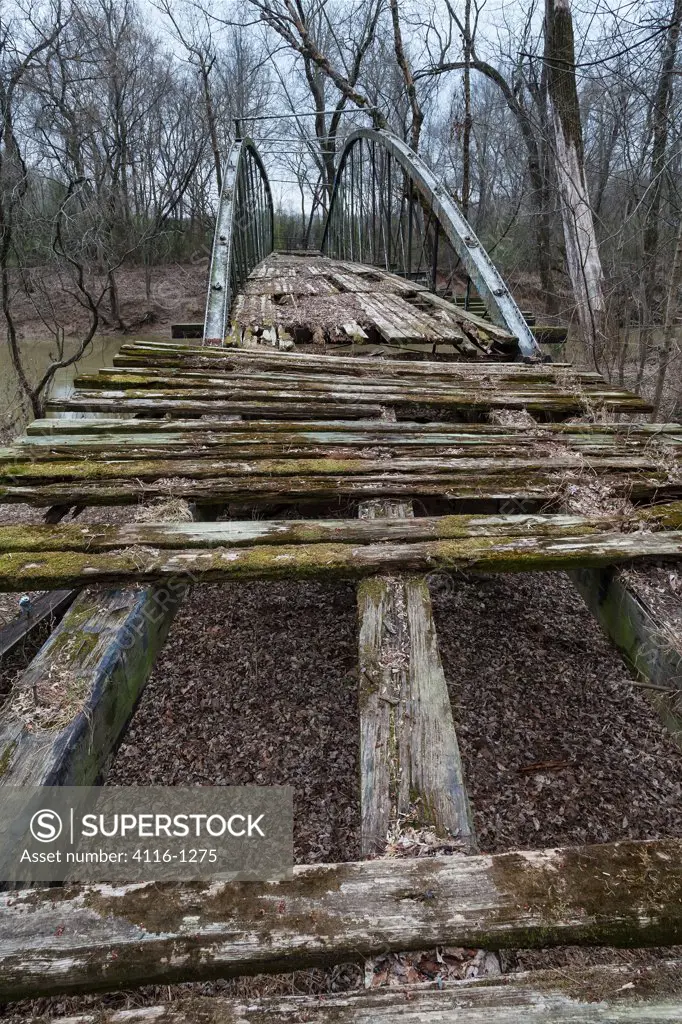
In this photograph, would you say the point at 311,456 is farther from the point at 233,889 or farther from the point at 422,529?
the point at 233,889

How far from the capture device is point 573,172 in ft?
23.0

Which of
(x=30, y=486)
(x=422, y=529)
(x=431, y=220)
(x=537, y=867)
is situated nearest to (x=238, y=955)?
(x=537, y=867)

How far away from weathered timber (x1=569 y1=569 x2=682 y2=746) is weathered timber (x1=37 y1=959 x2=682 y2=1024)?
0.68 m

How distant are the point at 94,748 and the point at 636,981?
108cm

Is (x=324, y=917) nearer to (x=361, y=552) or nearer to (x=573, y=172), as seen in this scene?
(x=361, y=552)

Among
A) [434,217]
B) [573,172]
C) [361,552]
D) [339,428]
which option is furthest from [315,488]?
[573,172]

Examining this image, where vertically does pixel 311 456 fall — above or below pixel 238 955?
above

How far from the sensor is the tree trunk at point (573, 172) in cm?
685

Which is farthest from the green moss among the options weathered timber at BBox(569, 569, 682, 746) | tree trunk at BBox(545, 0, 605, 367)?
tree trunk at BBox(545, 0, 605, 367)

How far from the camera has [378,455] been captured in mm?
2494

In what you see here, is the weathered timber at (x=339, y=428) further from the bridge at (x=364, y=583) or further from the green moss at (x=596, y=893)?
the green moss at (x=596, y=893)

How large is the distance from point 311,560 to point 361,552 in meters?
0.15

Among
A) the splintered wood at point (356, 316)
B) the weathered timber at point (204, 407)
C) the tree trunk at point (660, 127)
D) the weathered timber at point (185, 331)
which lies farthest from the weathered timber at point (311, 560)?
the weathered timber at point (185, 331)

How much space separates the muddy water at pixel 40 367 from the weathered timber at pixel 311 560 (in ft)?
24.6
